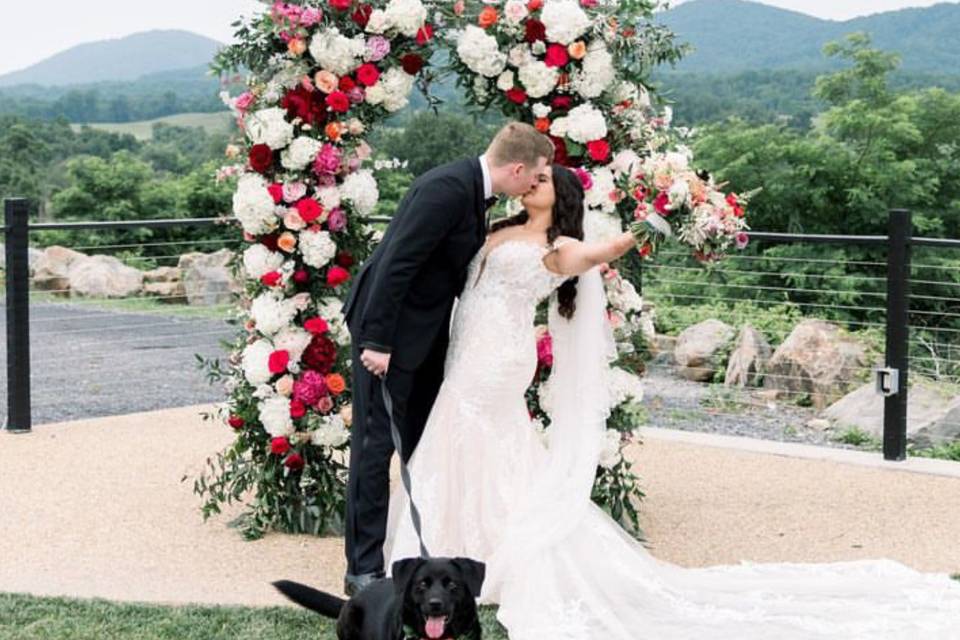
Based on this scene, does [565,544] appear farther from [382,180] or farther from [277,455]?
[382,180]

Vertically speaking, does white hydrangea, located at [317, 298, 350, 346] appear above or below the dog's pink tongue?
above

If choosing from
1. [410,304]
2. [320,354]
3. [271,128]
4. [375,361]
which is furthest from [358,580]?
[271,128]

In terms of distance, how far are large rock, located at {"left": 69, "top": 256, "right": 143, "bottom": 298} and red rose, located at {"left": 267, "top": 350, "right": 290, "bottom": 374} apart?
14.8 metres

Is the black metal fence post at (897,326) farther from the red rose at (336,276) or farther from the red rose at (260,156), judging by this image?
the red rose at (260,156)

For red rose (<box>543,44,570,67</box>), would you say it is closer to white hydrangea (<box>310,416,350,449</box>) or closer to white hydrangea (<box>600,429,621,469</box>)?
white hydrangea (<box>600,429,621,469</box>)

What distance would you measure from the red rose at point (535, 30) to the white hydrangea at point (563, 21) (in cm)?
6

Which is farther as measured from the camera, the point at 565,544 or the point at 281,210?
the point at 281,210

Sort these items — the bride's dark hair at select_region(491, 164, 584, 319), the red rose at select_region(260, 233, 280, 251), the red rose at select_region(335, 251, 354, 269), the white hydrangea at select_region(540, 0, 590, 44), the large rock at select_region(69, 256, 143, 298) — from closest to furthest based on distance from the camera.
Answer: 1. the bride's dark hair at select_region(491, 164, 584, 319)
2. the white hydrangea at select_region(540, 0, 590, 44)
3. the red rose at select_region(260, 233, 280, 251)
4. the red rose at select_region(335, 251, 354, 269)
5. the large rock at select_region(69, 256, 143, 298)

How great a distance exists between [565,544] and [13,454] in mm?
4596

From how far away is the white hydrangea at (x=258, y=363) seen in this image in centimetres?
685

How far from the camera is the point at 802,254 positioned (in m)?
17.6

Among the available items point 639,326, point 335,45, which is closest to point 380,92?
point 335,45

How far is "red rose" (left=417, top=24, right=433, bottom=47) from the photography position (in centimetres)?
671

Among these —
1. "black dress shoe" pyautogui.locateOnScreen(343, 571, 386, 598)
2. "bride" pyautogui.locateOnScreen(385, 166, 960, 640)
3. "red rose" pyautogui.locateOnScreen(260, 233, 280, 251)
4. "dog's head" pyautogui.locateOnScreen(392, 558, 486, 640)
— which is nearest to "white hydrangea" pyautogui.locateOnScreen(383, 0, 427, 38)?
"red rose" pyautogui.locateOnScreen(260, 233, 280, 251)
